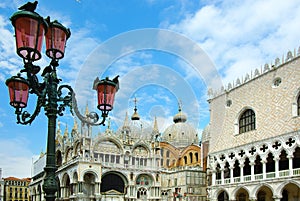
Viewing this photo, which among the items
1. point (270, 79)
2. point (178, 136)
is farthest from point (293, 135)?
point (178, 136)

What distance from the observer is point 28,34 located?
18.3 ft

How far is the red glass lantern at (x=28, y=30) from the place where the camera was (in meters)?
5.51

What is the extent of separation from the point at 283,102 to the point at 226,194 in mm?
10012

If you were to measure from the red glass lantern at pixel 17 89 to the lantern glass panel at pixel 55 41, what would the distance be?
0.86m

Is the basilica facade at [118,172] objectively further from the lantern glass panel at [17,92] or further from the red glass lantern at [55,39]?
the red glass lantern at [55,39]

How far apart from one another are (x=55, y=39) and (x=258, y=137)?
23.0m

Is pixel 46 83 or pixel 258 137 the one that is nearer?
pixel 46 83

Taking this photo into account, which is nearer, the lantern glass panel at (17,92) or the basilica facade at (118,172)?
the lantern glass panel at (17,92)

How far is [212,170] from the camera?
31.7m

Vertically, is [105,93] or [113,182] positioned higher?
[105,93]

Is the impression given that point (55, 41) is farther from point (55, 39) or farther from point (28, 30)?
point (28, 30)

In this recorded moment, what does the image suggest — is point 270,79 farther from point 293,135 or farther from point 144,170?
point 144,170

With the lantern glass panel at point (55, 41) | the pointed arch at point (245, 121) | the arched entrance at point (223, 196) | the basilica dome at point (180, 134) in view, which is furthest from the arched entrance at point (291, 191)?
the basilica dome at point (180, 134)

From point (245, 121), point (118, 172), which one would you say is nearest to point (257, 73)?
point (245, 121)
